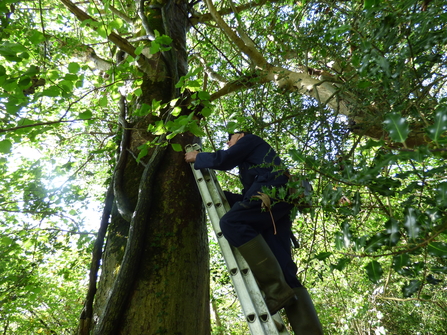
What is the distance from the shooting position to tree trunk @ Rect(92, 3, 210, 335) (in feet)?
5.85

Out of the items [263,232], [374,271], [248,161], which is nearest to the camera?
[374,271]

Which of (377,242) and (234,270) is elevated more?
(234,270)

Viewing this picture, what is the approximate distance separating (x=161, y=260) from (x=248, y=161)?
3.90 feet

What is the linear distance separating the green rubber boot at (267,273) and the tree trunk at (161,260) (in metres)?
0.32

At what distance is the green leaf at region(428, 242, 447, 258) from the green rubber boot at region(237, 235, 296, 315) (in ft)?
4.43

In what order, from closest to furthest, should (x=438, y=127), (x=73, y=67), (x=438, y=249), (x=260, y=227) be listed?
(x=438, y=127), (x=438, y=249), (x=73, y=67), (x=260, y=227)

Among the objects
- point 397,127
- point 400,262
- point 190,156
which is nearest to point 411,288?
point 400,262

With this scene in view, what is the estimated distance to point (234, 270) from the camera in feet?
7.16

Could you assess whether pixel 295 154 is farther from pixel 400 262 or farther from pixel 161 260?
pixel 161 260

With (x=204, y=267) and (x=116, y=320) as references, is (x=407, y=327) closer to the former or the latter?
(x=204, y=267)

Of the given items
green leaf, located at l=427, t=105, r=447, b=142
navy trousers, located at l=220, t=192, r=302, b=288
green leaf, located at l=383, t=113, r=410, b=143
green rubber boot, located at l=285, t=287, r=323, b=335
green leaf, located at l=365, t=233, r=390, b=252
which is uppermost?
navy trousers, located at l=220, t=192, r=302, b=288

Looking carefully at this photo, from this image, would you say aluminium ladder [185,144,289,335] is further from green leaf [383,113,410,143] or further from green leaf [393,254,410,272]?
green leaf [383,113,410,143]

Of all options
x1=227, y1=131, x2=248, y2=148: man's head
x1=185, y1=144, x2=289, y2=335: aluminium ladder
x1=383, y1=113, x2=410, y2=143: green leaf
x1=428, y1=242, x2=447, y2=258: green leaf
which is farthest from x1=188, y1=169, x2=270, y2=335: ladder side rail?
x1=383, y1=113, x2=410, y2=143: green leaf

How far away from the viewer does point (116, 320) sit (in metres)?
1.77
